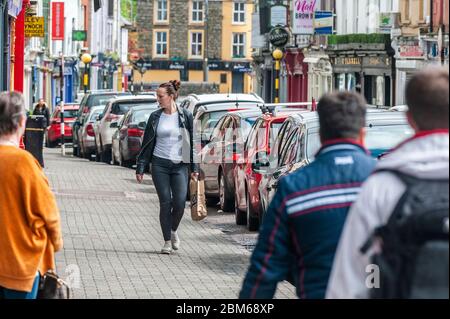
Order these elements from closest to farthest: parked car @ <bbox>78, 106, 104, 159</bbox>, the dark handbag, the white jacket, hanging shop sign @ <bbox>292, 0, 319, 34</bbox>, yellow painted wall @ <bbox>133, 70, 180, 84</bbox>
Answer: the white jacket → the dark handbag → parked car @ <bbox>78, 106, 104, 159</bbox> → hanging shop sign @ <bbox>292, 0, 319, 34</bbox> → yellow painted wall @ <bbox>133, 70, 180, 84</bbox>

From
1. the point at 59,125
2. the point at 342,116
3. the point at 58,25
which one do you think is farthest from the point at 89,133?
the point at 342,116

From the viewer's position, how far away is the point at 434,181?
4477 mm

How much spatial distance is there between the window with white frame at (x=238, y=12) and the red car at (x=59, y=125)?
70.0 metres

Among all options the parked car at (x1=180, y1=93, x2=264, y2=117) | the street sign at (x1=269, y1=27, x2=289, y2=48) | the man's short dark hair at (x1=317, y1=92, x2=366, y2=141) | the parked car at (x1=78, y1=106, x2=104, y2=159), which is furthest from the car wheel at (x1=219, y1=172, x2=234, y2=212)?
the street sign at (x1=269, y1=27, x2=289, y2=48)

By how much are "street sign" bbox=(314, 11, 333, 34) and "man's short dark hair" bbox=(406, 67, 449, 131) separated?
166 ft

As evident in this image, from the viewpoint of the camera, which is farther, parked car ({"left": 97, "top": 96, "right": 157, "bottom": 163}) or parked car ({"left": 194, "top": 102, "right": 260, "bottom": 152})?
parked car ({"left": 97, "top": 96, "right": 157, "bottom": 163})

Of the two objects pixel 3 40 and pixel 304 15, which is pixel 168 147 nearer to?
pixel 3 40

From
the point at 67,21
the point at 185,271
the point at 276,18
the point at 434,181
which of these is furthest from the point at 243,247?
the point at 67,21

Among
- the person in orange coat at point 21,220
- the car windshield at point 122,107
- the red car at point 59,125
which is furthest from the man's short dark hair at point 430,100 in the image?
the red car at point 59,125

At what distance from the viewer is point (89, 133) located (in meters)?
38.9

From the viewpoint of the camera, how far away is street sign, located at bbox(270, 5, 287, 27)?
215ft

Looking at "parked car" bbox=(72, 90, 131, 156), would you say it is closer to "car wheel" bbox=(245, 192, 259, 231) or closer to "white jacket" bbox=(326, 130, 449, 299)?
"car wheel" bbox=(245, 192, 259, 231)

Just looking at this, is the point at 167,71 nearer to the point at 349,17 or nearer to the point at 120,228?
the point at 349,17

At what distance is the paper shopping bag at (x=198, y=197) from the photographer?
15.6m
